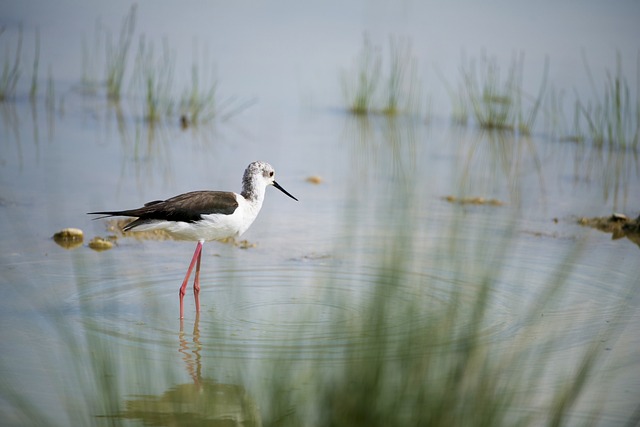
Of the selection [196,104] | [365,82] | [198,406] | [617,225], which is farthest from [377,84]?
[198,406]

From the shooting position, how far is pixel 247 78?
13.6 meters

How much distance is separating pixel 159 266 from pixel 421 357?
3.15 m

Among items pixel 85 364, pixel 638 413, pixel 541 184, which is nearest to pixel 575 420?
pixel 638 413

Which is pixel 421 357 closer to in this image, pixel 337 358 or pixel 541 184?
pixel 337 358

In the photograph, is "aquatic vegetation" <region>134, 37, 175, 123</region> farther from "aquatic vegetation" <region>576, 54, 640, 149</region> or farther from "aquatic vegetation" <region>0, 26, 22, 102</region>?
"aquatic vegetation" <region>576, 54, 640, 149</region>

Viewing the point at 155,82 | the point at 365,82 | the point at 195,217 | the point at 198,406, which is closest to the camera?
the point at 198,406

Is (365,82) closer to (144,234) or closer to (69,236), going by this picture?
(144,234)

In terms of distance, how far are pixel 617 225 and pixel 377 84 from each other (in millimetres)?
6474

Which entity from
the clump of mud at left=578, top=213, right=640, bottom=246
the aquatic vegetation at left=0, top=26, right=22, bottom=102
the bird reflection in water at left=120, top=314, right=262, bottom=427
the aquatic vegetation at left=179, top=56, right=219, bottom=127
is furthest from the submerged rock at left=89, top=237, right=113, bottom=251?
the aquatic vegetation at left=0, top=26, right=22, bottom=102

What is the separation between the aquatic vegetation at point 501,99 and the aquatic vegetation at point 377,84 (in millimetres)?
896

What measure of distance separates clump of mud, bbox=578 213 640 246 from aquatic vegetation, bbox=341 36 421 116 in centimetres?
539

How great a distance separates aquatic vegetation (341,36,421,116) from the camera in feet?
41.0

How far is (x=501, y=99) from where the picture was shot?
11.8m

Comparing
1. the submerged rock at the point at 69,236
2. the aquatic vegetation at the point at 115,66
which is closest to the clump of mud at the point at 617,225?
the submerged rock at the point at 69,236
